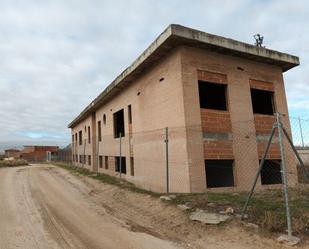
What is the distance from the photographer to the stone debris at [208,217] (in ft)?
24.5

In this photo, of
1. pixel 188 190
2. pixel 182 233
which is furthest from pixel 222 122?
pixel 182 233

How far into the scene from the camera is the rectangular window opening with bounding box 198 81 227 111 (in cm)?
1374

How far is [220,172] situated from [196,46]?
5750mm

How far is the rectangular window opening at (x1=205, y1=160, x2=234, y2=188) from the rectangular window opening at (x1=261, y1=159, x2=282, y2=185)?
1.82 metres

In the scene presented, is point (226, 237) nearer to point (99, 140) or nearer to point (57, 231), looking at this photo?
point (57, 231)

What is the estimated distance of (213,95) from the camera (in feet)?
51.6

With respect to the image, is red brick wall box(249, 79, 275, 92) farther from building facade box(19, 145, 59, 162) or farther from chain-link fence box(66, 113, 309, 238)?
building facade box(19, 145, 59, 162)

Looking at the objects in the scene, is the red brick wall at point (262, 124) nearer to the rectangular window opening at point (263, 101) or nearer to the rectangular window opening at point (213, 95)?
the rectangular window opening at point (263, 101)

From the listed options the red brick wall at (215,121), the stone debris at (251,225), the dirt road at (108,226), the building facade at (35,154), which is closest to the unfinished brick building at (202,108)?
the red brick wall at (215,121)

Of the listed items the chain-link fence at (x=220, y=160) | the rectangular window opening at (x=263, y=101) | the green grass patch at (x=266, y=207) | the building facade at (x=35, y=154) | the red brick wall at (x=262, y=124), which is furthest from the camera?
the building facade at (x=35, y=154)

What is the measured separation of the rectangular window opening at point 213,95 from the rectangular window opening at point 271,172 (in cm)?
335

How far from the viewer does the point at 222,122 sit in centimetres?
1248

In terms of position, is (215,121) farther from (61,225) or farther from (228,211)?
(61,225)

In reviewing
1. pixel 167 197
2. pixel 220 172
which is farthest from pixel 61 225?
pixel 220 172
